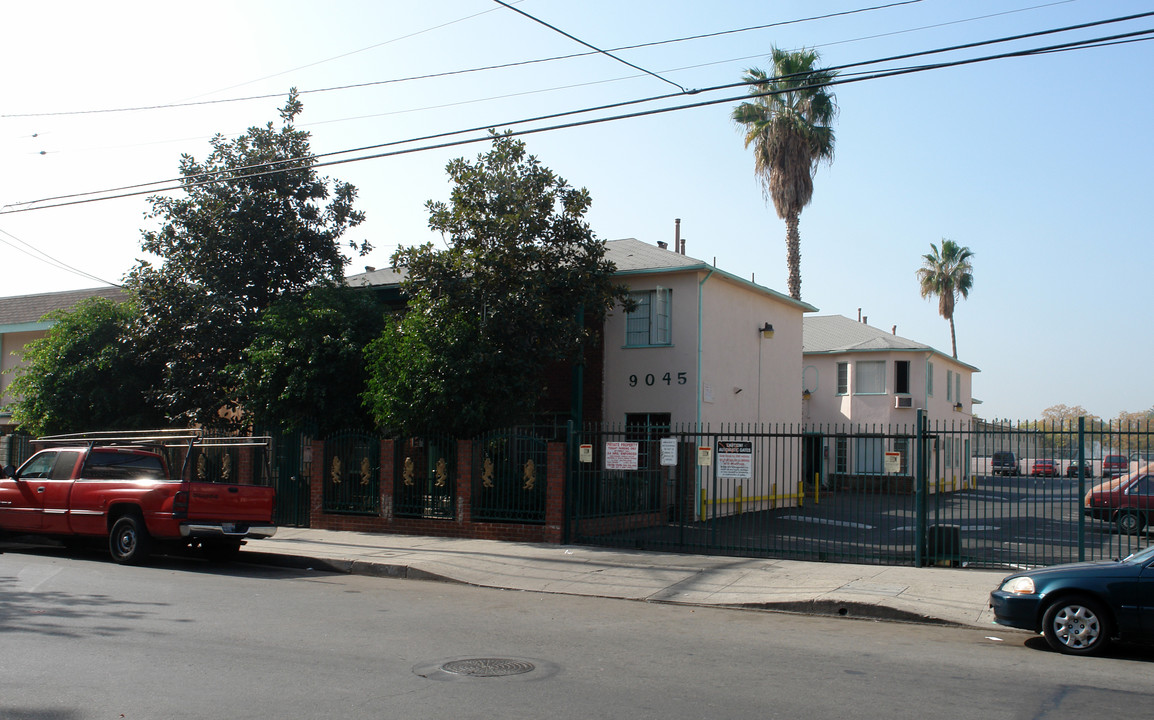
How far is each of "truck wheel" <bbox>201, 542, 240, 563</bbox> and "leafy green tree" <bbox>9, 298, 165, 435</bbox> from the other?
9.52m

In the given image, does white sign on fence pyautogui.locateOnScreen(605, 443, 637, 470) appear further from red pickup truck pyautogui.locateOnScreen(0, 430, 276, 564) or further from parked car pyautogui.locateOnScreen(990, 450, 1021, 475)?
parked car pyautogui.locateOnScreen(990, 450, 1021, 475)

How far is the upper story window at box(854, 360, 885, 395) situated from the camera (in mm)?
35031

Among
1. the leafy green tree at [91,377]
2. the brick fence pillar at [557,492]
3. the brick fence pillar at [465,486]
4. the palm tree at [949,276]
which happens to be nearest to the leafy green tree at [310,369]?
the brick fence pillar at [465,486]

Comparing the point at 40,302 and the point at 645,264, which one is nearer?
the point at 645,264

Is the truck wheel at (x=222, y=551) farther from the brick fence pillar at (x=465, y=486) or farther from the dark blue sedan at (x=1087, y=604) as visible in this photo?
the dark blue sedan at (x=1087, y=604)

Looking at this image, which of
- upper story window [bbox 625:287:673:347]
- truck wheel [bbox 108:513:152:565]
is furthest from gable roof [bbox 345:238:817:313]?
truck wheel [bbox 108:513:152:565]

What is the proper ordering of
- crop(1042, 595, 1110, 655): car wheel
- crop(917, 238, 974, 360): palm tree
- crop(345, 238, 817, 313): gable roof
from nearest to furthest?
crop(1042, 595, 1110, 655): car wheel → crop(345, 238, 817, 313): gable roof → crop(917, 238, 974, 360): palm tree

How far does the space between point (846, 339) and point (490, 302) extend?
22.1m

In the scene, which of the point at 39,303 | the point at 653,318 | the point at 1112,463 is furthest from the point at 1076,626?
the point at 39,303

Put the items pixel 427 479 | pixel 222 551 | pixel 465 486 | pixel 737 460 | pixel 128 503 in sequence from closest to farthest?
pixel 128 503
pixel 737 460
pixel 222 551
pixel 465 486
pixel 427 479

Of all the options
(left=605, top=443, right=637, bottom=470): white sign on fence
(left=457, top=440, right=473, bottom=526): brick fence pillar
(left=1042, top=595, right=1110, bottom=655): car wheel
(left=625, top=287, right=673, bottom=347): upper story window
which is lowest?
(left=1042, top=595, right=1110, bottom=655): car wheel

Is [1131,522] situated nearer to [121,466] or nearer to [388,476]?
[388,476]

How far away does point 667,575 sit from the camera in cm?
1333

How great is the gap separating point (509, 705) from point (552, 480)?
1021cm
